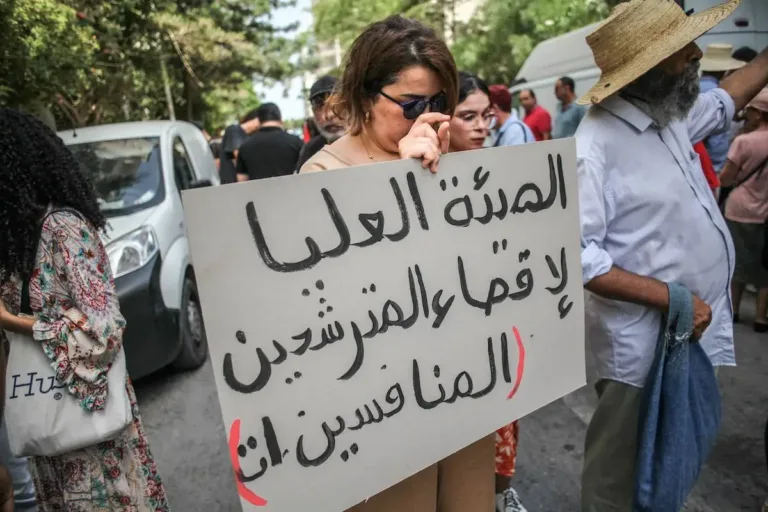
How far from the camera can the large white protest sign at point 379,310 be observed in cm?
110

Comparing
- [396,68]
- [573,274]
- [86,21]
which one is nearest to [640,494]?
[573,274]

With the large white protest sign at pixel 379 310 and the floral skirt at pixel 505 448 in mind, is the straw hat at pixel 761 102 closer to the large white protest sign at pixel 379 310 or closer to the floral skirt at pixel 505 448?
the floral skirt at pixel 505 448

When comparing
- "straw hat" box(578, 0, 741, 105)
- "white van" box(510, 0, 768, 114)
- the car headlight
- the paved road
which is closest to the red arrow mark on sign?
"straw hat" box(578, 0, 741, 105)

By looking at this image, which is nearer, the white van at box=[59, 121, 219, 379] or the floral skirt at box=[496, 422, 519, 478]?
the floral skirt at box=[496, 422, 519, 478]

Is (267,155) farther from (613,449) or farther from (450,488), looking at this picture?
(450,488)

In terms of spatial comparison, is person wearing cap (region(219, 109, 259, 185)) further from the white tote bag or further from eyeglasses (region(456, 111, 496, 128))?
the white tote bag

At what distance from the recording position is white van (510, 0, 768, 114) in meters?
6.16

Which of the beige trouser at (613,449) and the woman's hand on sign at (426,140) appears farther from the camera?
the beige trouser at (613,449)

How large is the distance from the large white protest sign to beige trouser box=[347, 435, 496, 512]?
12 cm

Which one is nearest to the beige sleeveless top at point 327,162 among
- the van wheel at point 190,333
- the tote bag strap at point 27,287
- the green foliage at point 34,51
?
the tote bag strap at point 27,287

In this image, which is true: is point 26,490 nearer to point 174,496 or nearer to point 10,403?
point 174,496

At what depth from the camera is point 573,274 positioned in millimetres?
1562

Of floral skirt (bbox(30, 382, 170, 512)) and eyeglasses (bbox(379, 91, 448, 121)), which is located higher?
eyeglasses (bbox(379, 91, 448, 121))

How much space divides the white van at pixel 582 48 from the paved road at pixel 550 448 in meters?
2.78
